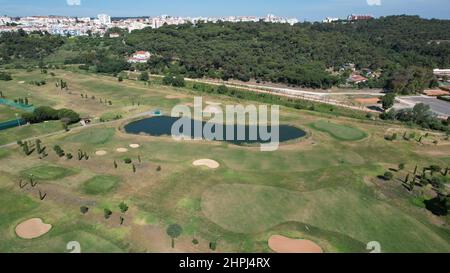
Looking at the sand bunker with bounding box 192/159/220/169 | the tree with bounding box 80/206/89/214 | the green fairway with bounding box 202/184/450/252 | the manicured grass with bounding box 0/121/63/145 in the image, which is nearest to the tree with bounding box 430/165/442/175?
the green fairway with bounding box 202/184/450/252

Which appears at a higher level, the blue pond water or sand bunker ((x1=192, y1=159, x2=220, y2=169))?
the blue pond water

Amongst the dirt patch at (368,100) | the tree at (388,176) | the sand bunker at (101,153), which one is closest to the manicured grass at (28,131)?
the sand bunker at (101,153)

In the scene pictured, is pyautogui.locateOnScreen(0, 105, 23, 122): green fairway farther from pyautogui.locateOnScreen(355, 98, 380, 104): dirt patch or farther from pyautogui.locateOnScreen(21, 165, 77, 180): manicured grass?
pyautogui.locateOnScreen(355, 98, 380, 104): dirt patch

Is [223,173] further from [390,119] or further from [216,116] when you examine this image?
[390,119]

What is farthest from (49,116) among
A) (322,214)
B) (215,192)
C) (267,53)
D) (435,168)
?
(267,53)

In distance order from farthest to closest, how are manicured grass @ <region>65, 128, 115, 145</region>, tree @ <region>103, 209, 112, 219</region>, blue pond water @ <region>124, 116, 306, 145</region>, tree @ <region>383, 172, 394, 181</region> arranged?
blue pond water @ <region>124, 116, 306, 145</region> < manicured grass @ <region>65, 128, 115, 145</region> < tree @ <region>383, 172, 394, 181</region> < tree @ <region>103, 209, 112, 219</region>

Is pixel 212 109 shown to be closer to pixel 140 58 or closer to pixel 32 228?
pixel 32 228

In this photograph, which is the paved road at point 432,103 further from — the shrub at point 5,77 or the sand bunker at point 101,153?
the shrub at point 5,77
